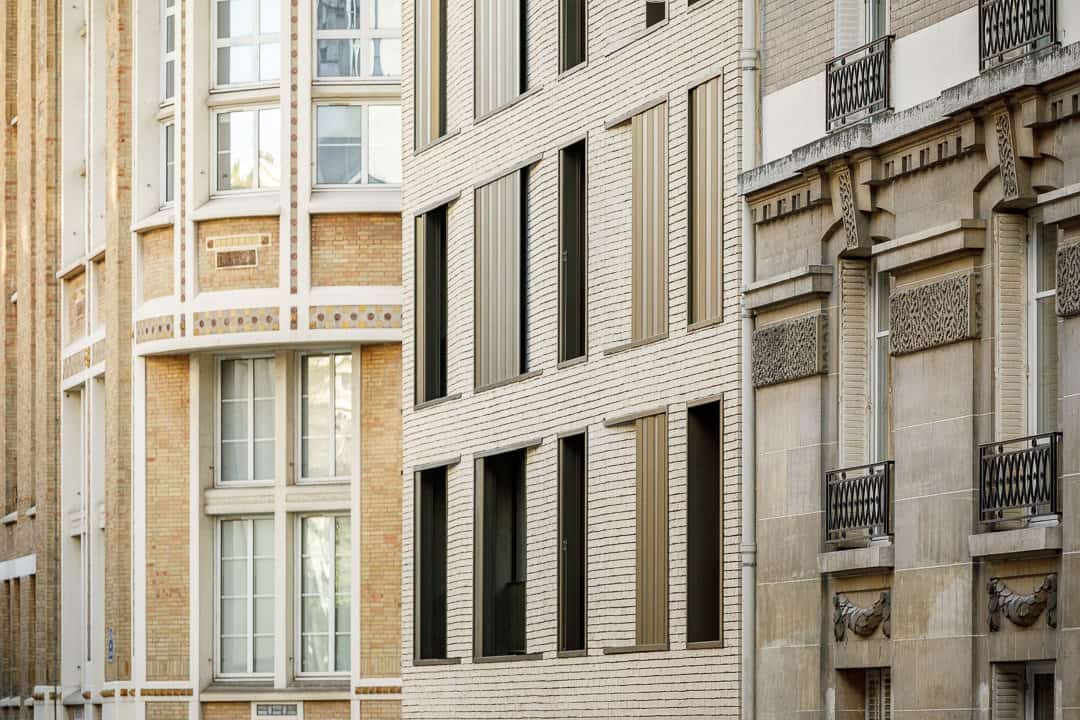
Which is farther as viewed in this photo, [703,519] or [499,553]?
[499,553]

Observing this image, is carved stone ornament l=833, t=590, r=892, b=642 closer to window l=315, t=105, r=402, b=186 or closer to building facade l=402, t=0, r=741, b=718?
building facade l=402, t=0, r=741, b=718

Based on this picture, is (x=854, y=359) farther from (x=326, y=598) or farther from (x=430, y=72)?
(x=326, y=598)

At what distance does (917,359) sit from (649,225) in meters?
6.07

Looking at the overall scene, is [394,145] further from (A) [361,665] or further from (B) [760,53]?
(B) [760,53]

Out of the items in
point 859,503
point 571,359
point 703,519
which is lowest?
point 703,519

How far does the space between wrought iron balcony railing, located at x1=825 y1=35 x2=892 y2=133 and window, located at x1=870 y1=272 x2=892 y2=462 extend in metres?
1.50

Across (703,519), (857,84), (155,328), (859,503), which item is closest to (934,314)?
(859,503)

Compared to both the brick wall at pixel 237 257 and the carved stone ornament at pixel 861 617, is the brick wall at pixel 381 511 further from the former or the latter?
the carved stone ornament at pixel 861 617

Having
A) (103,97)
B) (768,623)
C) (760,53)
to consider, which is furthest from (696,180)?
(103,97)

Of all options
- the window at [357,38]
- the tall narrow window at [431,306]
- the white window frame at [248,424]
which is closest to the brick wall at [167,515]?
the white window frame at [248,424]

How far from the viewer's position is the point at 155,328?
139 feet

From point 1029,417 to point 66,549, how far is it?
1168 inches

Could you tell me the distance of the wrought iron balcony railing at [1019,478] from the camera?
863 inches

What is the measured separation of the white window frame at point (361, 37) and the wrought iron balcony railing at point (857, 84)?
17.2m
